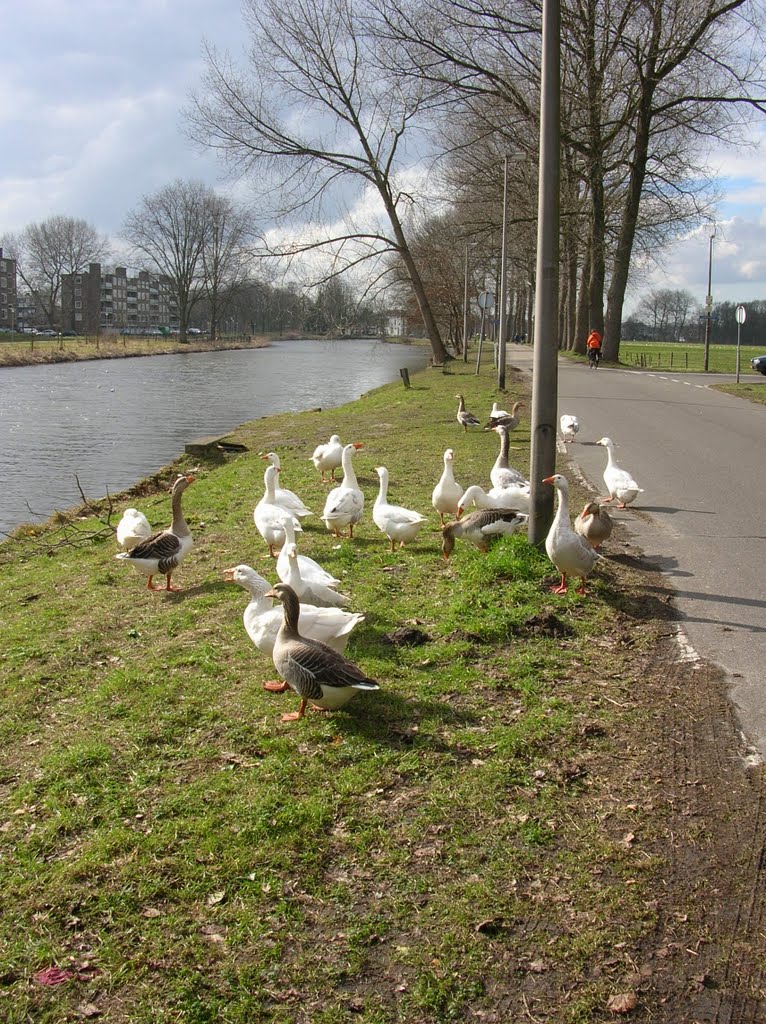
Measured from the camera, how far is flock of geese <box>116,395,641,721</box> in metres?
5.01

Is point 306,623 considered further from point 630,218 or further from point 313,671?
point 630,218

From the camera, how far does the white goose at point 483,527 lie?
A: 799 cm

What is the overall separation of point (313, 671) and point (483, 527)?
11.4ft

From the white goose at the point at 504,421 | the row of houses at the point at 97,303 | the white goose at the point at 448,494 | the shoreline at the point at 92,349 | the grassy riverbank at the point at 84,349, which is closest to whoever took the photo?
the white goose at the point at 448,494

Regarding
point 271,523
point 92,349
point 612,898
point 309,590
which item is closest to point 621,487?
point 271,523

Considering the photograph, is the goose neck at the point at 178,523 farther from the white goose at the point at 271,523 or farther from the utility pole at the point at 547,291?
the utility pole at the point at 547,291

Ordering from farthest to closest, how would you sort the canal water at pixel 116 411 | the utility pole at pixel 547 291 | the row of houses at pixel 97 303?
the row of houses at pixel 97 303
the canal water at pixel 116 411
the utility pole at pixel 547 291

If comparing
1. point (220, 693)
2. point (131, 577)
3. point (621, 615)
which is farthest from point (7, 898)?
point (131, 577)

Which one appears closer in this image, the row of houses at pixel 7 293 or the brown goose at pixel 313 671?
the brown goose at pixel 313 671

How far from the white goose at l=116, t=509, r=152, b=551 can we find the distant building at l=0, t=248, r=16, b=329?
135077mm

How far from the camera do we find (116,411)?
3069cm

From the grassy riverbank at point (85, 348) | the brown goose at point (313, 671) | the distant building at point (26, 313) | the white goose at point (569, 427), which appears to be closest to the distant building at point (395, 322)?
the grassy riverbank at point (85, 348)

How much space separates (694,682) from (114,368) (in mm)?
54455

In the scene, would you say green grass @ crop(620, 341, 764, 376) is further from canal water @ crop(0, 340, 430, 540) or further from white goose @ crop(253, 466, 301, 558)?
white goose @ crop(253, 466, 301, 558)
